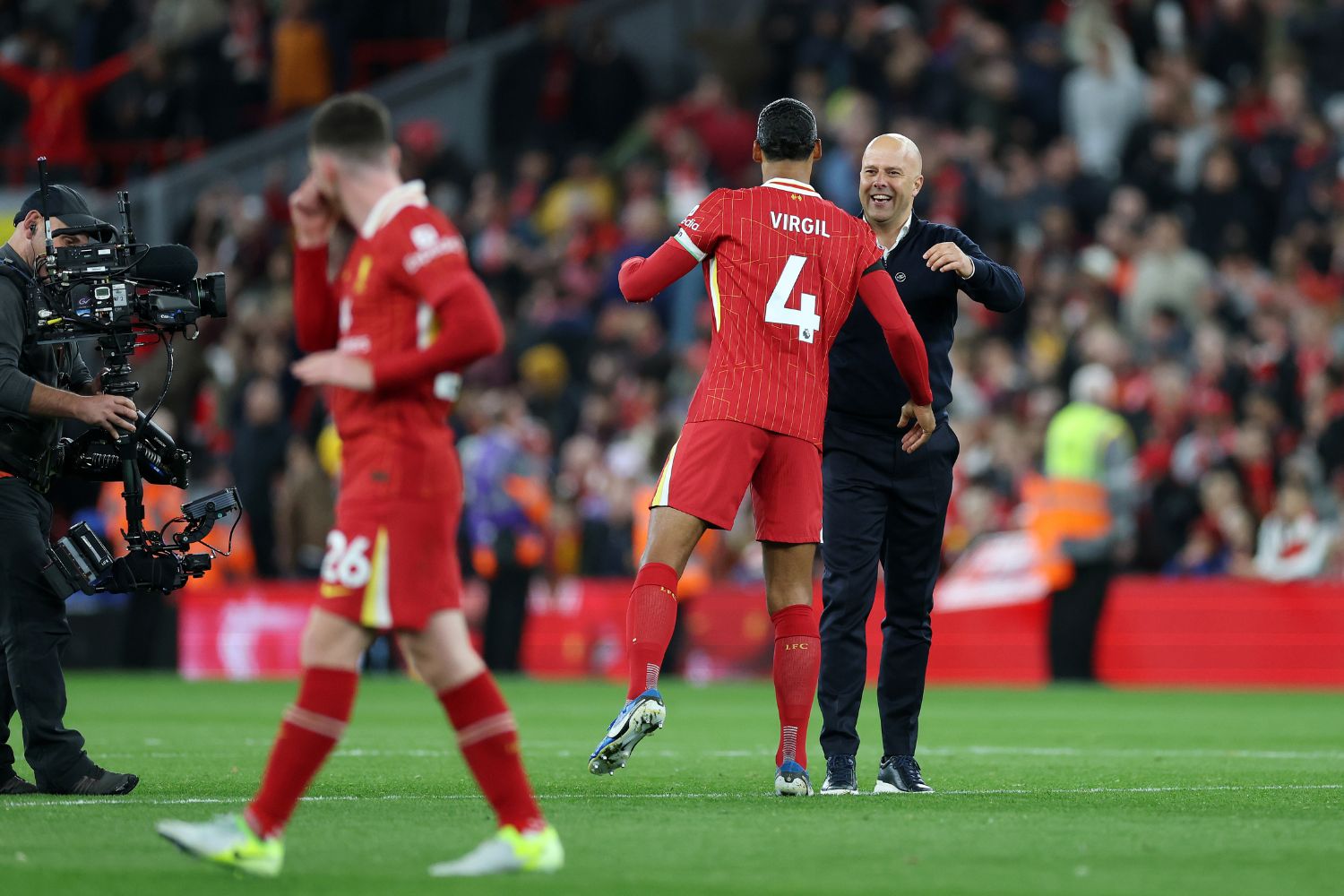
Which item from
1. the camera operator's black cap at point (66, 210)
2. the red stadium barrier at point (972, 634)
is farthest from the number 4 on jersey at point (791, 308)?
the red stadium barrier at point (972, 634)

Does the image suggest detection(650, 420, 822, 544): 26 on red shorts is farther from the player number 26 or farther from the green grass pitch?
the player number 26

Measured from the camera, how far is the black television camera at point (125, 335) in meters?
8.12

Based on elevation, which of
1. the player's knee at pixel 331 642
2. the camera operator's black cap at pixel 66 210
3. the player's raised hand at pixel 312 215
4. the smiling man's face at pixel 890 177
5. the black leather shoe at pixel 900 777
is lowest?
the black leather shoe at pixel 900 777

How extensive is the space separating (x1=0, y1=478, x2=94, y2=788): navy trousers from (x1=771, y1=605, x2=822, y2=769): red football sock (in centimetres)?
277

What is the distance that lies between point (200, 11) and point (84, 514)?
9.01m

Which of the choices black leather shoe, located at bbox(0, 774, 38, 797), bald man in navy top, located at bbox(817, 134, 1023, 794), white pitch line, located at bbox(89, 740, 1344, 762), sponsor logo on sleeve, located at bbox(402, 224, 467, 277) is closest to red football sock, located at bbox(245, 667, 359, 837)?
sponsor logo on sleeve, located at bbox(402, 224, 467, 277)

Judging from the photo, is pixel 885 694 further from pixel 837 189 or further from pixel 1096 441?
pixel 837 189

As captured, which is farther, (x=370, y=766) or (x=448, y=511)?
(x=370, y=766)

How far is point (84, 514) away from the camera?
21.4 metres

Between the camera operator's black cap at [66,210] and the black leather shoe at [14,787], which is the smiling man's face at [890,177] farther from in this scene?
the black leather shoe at [14,787]

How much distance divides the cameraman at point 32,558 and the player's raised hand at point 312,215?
2151 mm

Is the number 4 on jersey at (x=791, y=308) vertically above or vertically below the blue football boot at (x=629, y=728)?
above

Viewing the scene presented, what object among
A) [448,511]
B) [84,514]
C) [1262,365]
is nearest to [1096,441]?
[1262,365]

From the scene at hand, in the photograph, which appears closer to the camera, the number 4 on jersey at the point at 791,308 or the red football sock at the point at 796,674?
the number 4 on jersey at the point at 791,308
